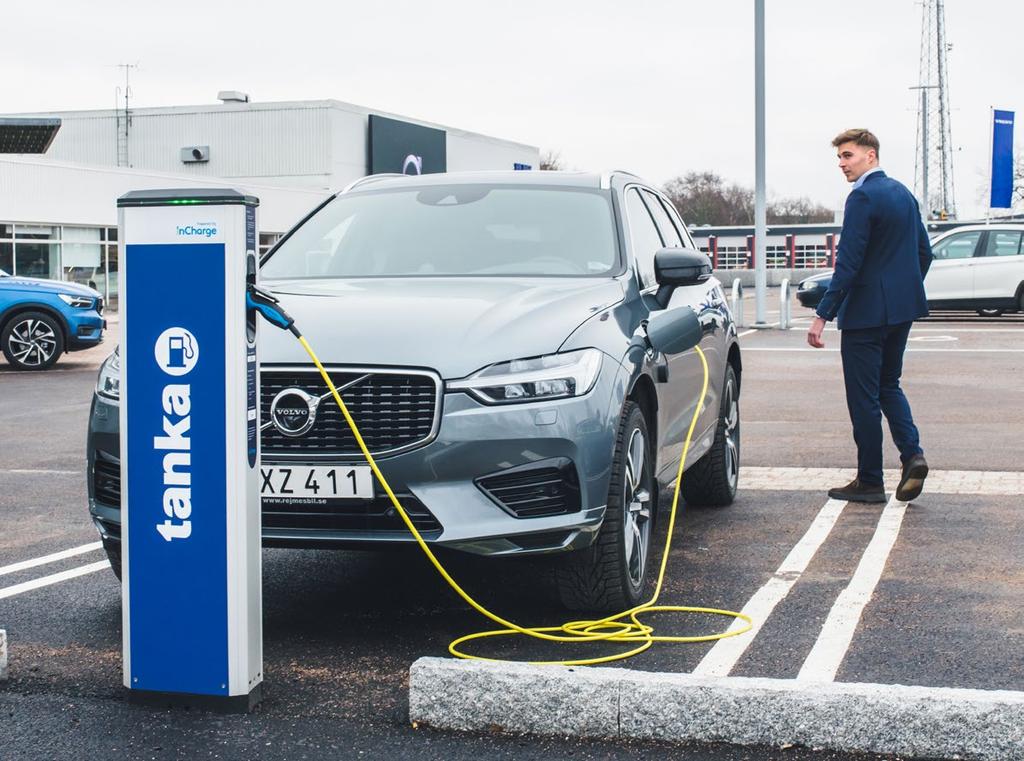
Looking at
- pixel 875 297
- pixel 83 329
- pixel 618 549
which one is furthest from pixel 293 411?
pixel 83 329

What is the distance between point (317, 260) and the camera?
6094mm

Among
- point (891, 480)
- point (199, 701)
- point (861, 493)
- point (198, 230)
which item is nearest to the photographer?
point (198, 230)

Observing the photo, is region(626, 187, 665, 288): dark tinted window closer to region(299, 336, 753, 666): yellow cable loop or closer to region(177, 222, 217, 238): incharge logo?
region(299, 336, 753, 666): yellow cable loop

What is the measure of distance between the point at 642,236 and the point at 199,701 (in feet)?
10.5

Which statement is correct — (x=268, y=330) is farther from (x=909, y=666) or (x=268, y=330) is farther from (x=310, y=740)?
(x=909, y=666)

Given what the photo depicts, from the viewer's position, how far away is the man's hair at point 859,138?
7.31 m

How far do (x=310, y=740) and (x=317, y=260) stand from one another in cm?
A: 278

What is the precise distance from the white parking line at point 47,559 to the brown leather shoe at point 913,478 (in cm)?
408

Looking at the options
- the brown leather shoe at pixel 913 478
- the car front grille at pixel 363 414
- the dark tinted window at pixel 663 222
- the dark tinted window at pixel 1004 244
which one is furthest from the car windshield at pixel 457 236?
the dark tinted window at pixel 1004 244

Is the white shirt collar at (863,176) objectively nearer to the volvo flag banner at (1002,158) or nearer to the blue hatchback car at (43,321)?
the blue hatchback car at (43,321)

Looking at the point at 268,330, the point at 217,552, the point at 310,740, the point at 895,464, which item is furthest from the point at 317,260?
the point at 895,464

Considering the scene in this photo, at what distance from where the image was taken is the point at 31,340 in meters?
17.5

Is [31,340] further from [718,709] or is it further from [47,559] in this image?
[718,709]

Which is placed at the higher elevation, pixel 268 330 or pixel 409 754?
pixel 268 330
